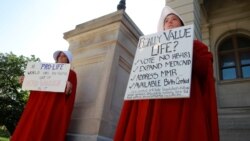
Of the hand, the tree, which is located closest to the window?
the hand

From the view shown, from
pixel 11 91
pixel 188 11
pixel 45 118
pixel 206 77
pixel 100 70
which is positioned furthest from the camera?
pixel 11 91

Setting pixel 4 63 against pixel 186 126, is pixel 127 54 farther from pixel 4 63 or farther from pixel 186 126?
pixel 4 63

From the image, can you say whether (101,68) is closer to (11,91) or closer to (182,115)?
(182,115)

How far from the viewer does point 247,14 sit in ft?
33.7

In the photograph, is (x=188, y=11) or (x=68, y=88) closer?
(x=68, y=88)

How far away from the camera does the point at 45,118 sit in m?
3.32

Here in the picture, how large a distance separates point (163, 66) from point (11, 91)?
3660cm

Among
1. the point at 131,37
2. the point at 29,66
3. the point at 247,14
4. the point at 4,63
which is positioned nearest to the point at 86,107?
the point at 29,66

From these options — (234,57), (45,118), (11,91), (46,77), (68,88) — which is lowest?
(45,118)

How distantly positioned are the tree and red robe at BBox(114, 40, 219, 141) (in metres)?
30.5

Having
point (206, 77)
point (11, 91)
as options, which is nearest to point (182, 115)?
point (206, 77)

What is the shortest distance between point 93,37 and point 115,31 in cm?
51

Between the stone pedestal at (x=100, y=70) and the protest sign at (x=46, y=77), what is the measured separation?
466 mm

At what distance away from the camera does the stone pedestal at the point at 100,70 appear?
11.4 feet
